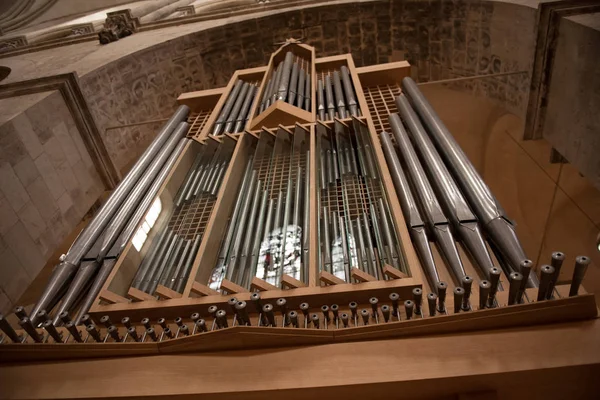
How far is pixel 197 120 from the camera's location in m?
7.45

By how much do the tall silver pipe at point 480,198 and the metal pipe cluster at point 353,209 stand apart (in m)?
0.74

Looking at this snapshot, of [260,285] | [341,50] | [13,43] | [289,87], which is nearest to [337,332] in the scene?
[260,285]

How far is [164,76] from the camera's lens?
8953 mm

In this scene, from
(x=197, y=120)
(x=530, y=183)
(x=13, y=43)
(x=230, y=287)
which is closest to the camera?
(x=230, y=287)

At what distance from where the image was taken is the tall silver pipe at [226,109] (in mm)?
6128

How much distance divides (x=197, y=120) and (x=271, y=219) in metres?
4.14

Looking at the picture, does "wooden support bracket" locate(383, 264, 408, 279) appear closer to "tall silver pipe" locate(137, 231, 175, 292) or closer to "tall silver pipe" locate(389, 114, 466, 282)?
"tall silver pipe" locate(389, 114, 466, 282)

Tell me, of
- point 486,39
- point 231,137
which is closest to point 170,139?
point 231,137

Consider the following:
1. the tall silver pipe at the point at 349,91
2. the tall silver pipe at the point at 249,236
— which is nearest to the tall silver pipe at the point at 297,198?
the tall silver pipe at the point at 249,236

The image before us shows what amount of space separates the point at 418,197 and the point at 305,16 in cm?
719

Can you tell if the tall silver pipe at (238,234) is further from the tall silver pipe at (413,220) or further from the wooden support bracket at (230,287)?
the tall silver pipe at (413,220)

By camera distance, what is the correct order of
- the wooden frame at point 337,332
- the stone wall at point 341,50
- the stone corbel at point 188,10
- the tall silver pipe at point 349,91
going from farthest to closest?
the stone corbel at point 188,10
the stone wall at point 341,50
the tall silver pipe at point 349,91
the wooden frame at point 337,332

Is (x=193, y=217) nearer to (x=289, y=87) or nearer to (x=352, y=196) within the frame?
(x=352, y=196)

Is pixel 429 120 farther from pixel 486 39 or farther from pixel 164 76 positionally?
pixel 164 76
